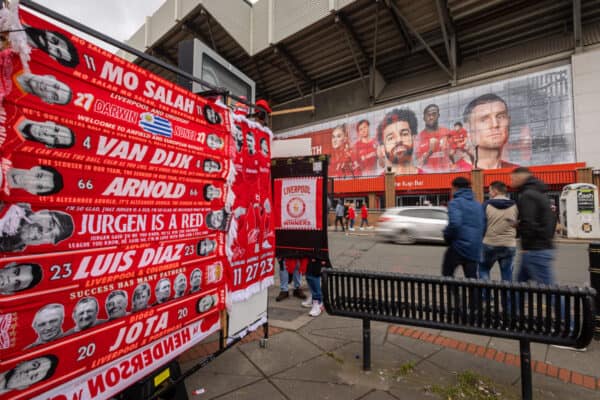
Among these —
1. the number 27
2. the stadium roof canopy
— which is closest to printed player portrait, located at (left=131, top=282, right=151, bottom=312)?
the number 27

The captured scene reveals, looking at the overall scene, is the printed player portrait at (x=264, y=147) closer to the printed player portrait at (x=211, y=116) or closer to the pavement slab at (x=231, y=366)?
the printed player portrait at (x=211, y=116)

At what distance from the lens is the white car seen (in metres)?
11.7

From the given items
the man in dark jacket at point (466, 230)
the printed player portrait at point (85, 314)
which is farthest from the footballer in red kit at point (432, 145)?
the printed player portrait at point (85, 314)

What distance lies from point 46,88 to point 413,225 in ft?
40.1

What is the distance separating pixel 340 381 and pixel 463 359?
1.27 m

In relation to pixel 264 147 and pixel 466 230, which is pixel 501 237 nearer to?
pixel 466 230

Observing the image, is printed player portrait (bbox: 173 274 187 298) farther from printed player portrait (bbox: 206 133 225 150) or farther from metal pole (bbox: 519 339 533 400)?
metal pole (bbox: 519 339 533 400)

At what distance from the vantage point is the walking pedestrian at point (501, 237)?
414 centimetres

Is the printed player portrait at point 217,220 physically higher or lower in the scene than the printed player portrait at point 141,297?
higher

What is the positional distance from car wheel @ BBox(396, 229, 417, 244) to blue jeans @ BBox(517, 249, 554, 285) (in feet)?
29.5

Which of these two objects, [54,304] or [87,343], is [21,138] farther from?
[87,343]

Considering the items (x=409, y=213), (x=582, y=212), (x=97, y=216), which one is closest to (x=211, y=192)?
(x=97, y=216)

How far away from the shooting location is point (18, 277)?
3.94ft

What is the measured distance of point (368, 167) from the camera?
97.0 ft
